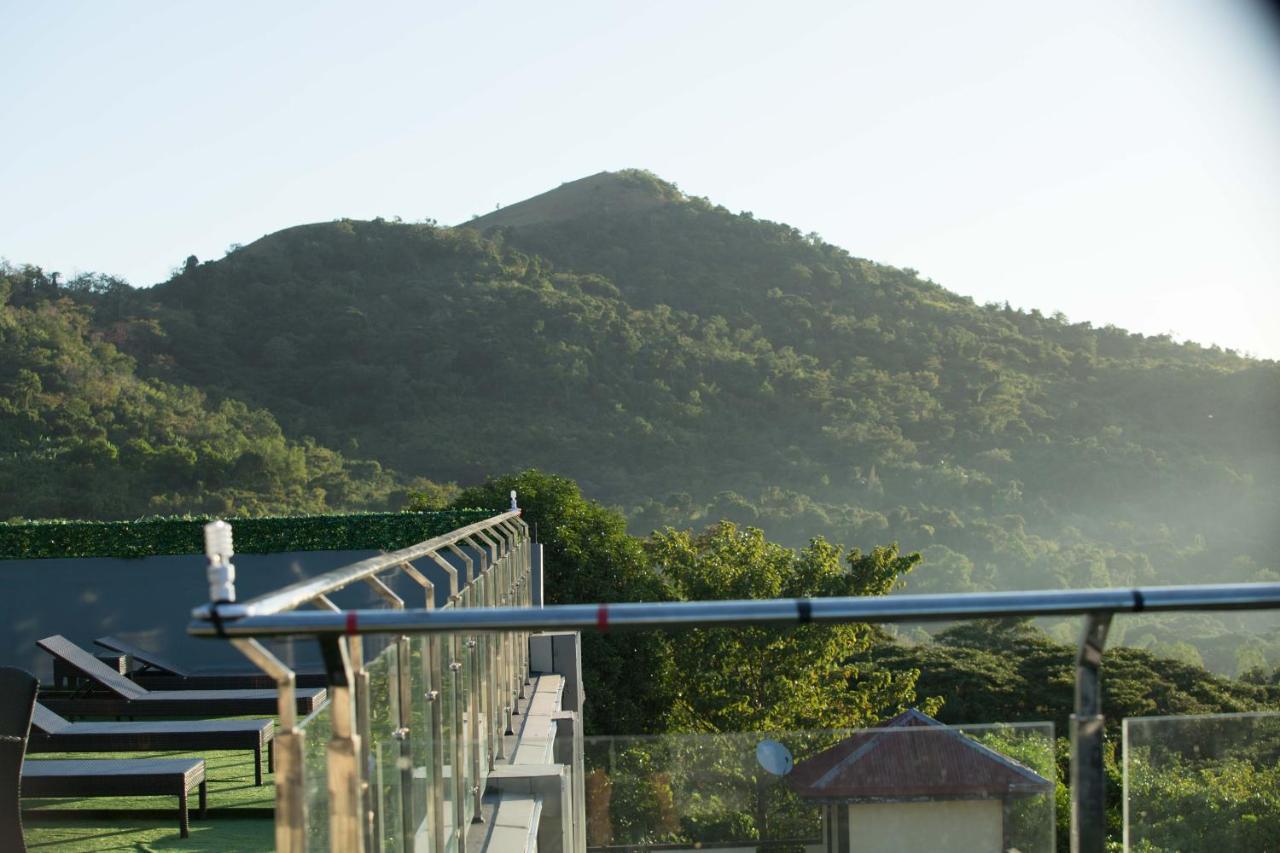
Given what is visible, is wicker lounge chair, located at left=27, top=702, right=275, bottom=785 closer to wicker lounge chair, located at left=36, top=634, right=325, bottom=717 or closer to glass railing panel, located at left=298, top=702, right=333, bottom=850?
wicker lounge chair, located at left=36, top=634, right=325, bottom=717

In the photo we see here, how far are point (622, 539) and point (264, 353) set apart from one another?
33993mm

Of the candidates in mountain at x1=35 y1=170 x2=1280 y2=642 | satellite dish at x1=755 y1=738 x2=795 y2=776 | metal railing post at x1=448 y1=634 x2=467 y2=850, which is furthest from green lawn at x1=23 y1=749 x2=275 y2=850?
mountain at x1=35 y1=170 x2=1280 y2=642

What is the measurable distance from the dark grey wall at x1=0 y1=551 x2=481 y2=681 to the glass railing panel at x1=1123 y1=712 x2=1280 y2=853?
1129 centimetres

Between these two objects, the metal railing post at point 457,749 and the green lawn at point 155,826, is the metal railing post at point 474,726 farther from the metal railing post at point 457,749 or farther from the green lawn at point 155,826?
the green lawn at point 155,826

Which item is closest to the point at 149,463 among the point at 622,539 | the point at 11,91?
the point at 11,91

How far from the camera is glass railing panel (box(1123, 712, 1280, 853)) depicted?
6.53ft

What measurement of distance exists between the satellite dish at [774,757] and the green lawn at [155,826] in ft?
12.8

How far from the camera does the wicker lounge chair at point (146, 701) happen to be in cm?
821

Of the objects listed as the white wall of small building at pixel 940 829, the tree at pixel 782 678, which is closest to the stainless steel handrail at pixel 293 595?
the white wall of small building at pixel 940 829

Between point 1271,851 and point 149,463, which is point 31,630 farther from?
point 149,463

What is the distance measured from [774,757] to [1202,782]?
0.69 meters

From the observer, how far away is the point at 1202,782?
205 centimetres

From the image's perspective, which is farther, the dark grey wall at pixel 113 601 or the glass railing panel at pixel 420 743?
the dark grey wall at pixel 113 601

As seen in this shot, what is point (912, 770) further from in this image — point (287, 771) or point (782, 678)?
point (782, 678)
